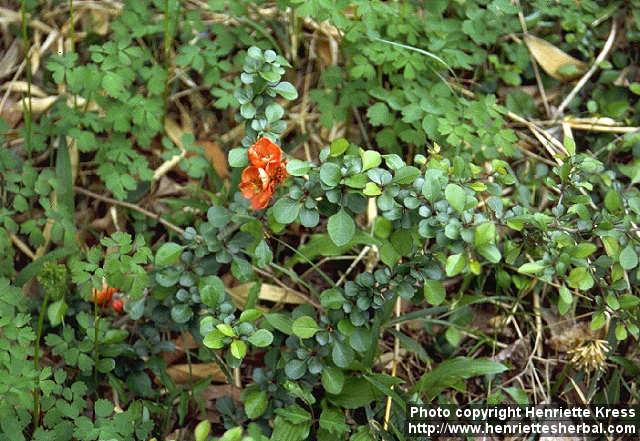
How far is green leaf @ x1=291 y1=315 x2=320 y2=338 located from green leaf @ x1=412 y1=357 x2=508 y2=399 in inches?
15.5

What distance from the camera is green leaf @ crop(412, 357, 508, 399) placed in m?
2.17

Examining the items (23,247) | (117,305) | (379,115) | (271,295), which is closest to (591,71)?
(379,115)

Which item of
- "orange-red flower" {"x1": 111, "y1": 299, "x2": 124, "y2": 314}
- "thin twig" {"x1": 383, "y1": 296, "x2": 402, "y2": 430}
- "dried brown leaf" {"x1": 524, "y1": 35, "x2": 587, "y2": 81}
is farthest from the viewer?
"dried brown leaf" {"x1": 524, "y1": 35, "x2": 587, "y2": 81}

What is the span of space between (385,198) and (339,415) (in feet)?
2.33

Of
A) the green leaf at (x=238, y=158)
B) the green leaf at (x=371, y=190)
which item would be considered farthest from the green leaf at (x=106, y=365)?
the green leaf at (x=371, y=190)

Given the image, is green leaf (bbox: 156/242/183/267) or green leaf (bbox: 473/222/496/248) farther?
green leaf (bbox: 156/242/183/267)

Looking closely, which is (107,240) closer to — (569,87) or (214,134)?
(214,134)

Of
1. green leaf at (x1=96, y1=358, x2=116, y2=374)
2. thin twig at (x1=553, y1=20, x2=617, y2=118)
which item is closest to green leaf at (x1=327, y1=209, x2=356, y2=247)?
green leaf at (x1=96, y1=358, x2=116, y2=374)

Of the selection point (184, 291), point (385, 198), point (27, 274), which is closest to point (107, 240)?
point (184, 291)

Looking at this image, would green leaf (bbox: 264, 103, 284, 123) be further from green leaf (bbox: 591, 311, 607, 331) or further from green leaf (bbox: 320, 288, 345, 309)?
green leaf (bbox: 591, 311, 607, 331)

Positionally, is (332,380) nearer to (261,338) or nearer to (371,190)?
(261,338)

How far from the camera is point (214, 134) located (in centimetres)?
284

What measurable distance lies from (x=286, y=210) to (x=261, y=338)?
0.32m

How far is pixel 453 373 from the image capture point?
219 cm
